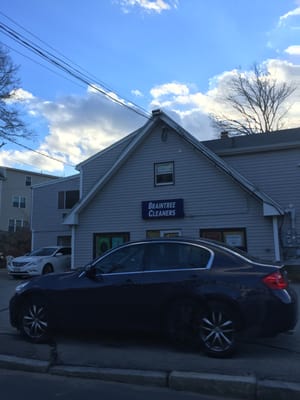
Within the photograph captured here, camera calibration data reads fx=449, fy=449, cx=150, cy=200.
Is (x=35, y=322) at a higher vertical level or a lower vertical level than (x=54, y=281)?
lower

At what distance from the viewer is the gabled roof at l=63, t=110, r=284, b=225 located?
17.3 meters

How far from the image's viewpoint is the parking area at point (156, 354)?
583 cm

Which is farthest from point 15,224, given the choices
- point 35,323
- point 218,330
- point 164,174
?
point 218,330

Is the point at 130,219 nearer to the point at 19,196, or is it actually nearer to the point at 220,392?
the point at 220,392

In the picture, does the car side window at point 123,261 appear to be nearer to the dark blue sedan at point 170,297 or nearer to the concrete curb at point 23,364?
the dark blue sedan at point 170,297

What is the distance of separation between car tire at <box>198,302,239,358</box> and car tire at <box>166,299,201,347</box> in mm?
159

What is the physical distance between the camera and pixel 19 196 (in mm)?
49531

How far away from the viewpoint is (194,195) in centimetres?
1919

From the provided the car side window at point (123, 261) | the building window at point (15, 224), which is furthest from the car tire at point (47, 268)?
the building window at point (15, 224)

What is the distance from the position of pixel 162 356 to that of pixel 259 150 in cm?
1408

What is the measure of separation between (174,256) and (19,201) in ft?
147

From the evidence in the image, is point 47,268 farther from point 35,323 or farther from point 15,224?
point 15,224

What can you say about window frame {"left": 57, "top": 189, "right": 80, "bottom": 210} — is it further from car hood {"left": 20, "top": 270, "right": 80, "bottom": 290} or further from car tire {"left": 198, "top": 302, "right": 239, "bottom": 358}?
car tire {"left": 198, "top": 302, "right": 239, "bottom": 358}

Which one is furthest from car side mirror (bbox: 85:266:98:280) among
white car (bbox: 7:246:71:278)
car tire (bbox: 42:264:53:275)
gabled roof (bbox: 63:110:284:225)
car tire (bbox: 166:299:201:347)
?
car tire (bbox: 42:264:53:275)
